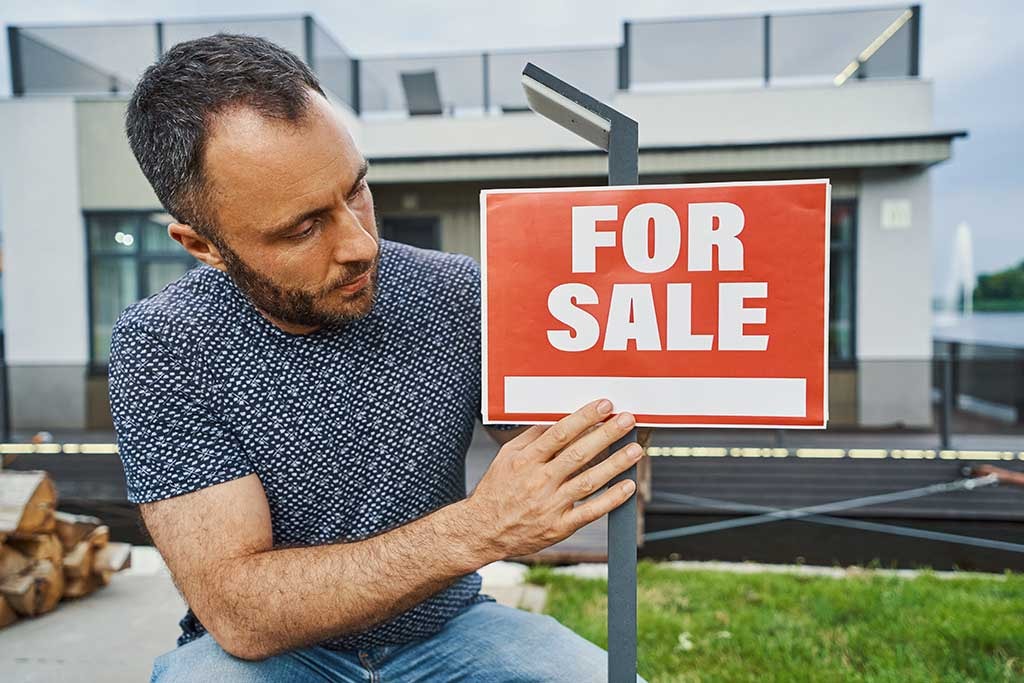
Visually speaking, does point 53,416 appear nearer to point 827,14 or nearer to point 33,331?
point 33,331

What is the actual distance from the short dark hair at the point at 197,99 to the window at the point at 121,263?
842 centimetres

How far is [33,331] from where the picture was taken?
8.95 metres

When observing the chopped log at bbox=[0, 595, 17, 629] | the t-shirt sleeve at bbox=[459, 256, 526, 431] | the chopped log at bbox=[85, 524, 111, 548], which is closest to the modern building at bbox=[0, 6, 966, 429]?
the chopped log at bbox=[85, 524, 111, 548]

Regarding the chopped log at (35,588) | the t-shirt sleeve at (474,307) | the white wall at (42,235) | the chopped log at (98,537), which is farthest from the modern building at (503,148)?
the t-shirt sleeve at (474,307)

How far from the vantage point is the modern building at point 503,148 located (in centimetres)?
795

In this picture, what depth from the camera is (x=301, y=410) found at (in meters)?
1.38

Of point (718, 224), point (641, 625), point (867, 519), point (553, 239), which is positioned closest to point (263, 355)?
point (553, 239)

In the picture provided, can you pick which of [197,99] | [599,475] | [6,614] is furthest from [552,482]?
[6,614]

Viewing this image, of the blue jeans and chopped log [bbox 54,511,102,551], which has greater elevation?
the blue jeans

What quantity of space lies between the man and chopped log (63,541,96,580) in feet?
6.11

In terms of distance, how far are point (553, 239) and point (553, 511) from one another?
0.39 meters

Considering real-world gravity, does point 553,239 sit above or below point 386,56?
below

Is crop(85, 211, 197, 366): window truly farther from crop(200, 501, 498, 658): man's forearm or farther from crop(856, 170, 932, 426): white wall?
crop(200, 501, 498, 658): man's forearm

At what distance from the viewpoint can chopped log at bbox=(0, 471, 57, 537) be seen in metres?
2.87
